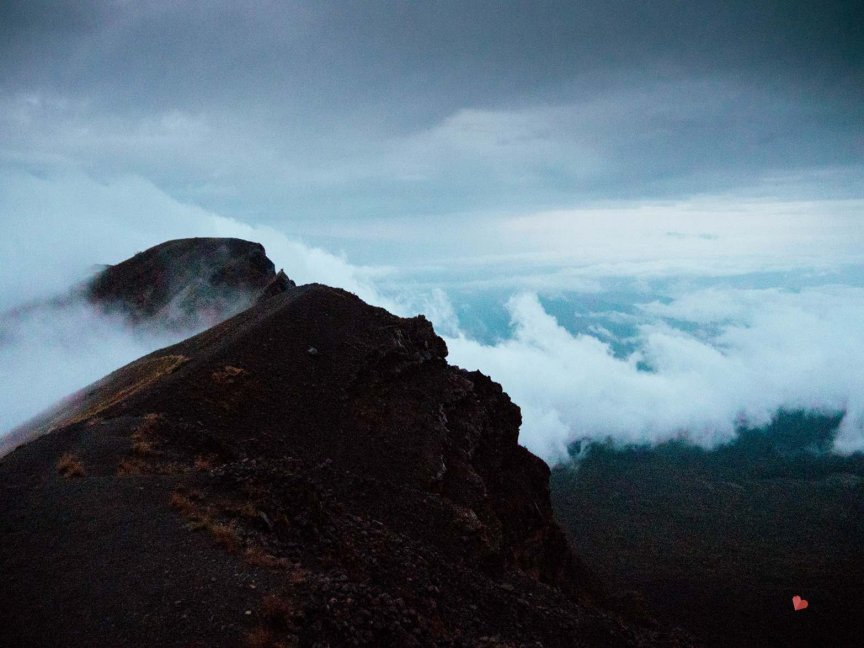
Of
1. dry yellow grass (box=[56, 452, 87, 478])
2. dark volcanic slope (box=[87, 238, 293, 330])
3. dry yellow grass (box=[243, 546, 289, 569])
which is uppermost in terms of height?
dark volcanic slope (box=[87, 238, 293, 330])

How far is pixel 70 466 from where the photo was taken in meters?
21.9

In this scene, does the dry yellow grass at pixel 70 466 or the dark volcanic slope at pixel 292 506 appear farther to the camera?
the dry yellow grass at pixel 70 466

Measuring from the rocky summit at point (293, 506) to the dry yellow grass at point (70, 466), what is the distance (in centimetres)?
11

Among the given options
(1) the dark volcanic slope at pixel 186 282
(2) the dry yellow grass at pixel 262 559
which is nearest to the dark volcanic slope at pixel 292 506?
(2) the dry yellow grass at pixel 262 559

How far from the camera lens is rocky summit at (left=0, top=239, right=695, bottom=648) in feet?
45.6

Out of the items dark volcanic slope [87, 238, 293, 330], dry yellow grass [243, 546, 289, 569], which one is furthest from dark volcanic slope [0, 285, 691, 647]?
dark volcanic slope [87, 238, 293, 330]

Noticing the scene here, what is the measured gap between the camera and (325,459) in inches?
1233

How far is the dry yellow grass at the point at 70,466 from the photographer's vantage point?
70.4 ft

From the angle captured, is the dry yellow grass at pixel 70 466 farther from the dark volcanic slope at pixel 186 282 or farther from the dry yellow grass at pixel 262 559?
the dark volcanic slope at pixel 186 282

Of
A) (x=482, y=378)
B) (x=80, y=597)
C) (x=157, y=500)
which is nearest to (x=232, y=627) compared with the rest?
(x=80, y=597)

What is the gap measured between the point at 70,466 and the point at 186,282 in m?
71.2

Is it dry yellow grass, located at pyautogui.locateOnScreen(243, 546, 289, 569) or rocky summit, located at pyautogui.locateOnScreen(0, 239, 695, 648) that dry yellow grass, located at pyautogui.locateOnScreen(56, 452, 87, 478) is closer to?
rocky summit, located at pyautogui.locateOnScreen(0, 239, 695, 648)

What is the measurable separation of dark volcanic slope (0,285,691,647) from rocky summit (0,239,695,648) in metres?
0.08

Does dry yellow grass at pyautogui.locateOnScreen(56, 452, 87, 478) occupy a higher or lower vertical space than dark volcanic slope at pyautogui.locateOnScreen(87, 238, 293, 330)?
lower
